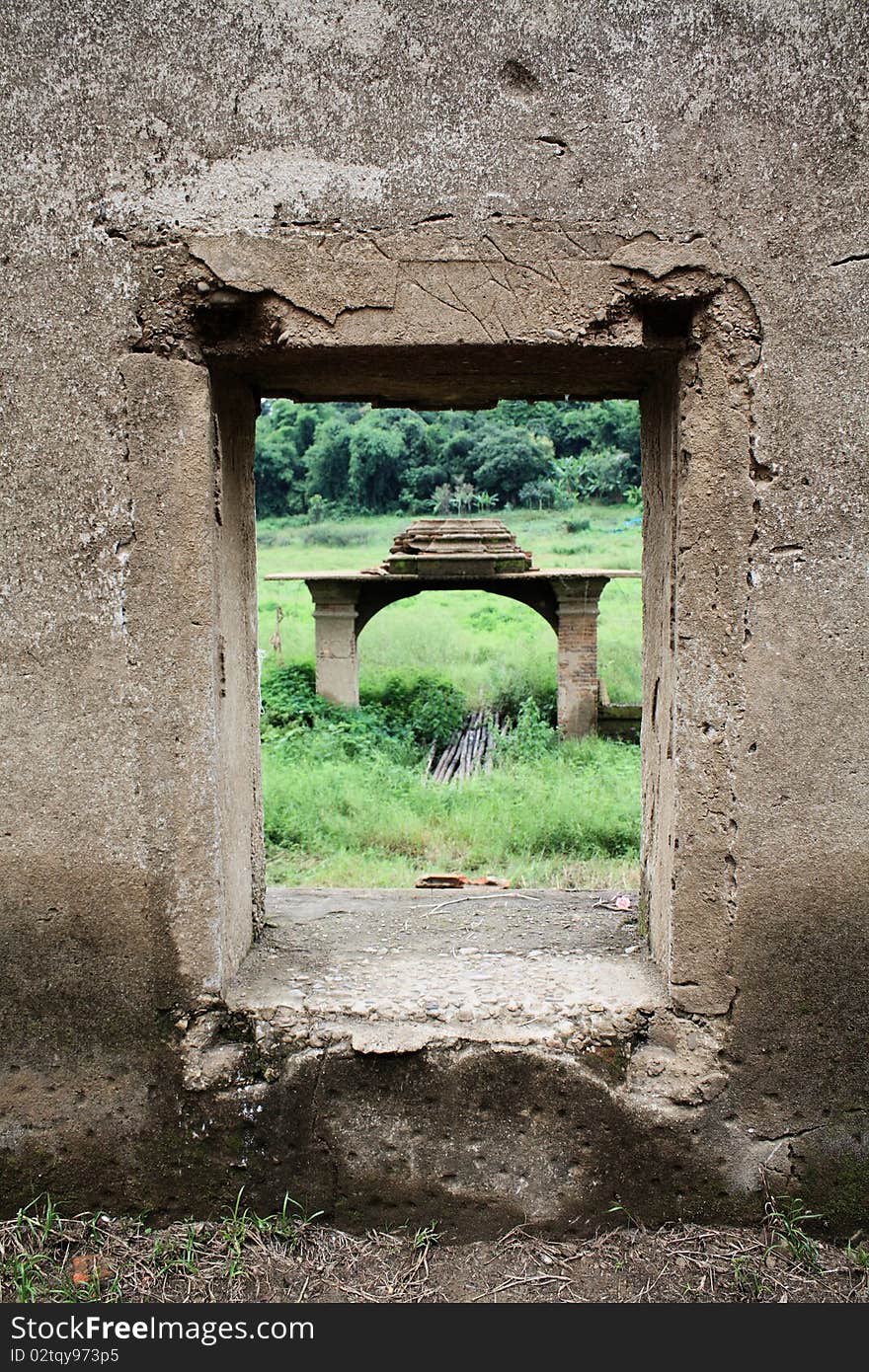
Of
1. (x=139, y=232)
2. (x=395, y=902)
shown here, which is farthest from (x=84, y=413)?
(x=395, y=902)

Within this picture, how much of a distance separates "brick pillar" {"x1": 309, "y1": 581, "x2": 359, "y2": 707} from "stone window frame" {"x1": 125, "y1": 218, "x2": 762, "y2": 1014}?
28.5 ft

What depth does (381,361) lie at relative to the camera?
2.41 meters

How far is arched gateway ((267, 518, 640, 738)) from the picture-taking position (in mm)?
10938

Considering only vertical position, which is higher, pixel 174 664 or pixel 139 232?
pixel 139 232

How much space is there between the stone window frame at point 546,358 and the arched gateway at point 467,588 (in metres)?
8.42

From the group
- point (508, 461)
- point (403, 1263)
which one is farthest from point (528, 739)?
point (508, 461)

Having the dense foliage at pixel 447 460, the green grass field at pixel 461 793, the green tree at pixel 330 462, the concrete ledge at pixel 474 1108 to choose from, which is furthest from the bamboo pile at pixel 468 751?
the green tree at pixel 330 462

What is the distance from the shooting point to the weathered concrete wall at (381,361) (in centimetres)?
216

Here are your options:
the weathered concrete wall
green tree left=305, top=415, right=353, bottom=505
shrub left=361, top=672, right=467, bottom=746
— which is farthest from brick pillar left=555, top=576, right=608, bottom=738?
green tree left=305, top=415, right=353, bottom=505

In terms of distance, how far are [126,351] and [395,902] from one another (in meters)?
1.98

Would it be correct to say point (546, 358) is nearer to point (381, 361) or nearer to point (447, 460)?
point (381, 361)

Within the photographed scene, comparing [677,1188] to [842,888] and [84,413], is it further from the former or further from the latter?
[84,413]

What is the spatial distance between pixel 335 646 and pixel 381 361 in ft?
29.0

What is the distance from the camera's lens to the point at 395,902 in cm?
328
